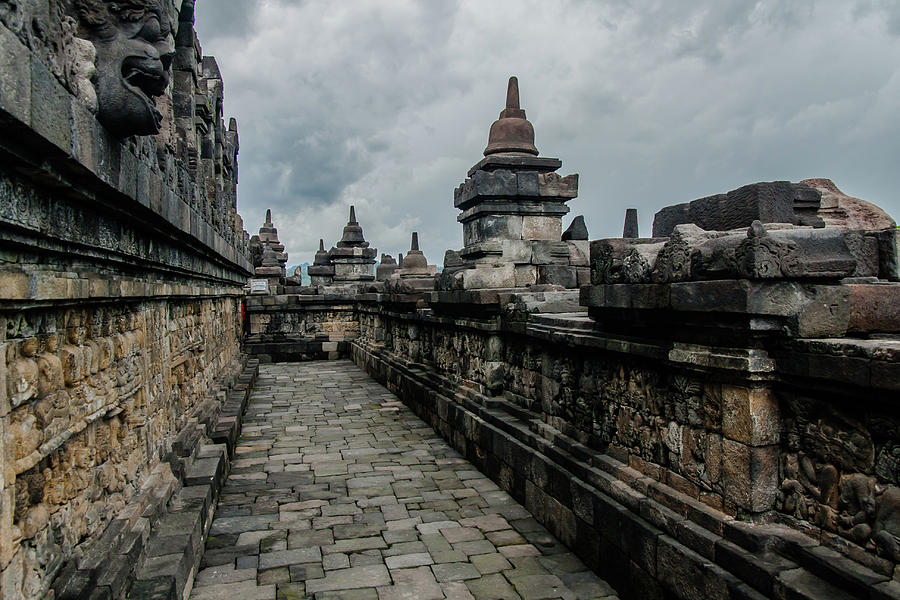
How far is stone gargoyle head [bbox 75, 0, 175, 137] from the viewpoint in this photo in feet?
9.33

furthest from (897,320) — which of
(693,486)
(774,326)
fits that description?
(693,486)

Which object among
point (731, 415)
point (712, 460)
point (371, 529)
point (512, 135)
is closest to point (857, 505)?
point (731, 415)

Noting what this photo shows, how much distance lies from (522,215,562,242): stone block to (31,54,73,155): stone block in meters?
6.98

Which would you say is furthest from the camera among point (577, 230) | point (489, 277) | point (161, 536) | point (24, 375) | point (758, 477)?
point (577, 230)

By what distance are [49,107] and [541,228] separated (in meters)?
7.33

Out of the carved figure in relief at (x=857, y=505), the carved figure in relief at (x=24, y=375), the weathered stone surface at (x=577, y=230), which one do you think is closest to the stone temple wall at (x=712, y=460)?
the carved figure in relief at (x=857, y=505)

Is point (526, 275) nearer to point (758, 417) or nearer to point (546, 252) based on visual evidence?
point (546, 252)

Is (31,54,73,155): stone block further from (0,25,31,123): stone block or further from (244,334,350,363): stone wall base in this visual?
(244,334,350,363): stone wall base

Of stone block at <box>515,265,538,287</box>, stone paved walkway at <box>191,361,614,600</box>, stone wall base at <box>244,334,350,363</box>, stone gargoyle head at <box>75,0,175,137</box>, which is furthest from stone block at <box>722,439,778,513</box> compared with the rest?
stone wall base at <box>244,334,350,363</box>

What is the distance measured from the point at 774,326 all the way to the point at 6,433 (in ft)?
10.6

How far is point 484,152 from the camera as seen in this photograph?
9.20m

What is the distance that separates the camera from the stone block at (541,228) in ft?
29.2

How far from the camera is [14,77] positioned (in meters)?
1.88

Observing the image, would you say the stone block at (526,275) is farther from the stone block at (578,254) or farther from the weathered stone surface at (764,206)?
the weathered stone surface at (764,206)
